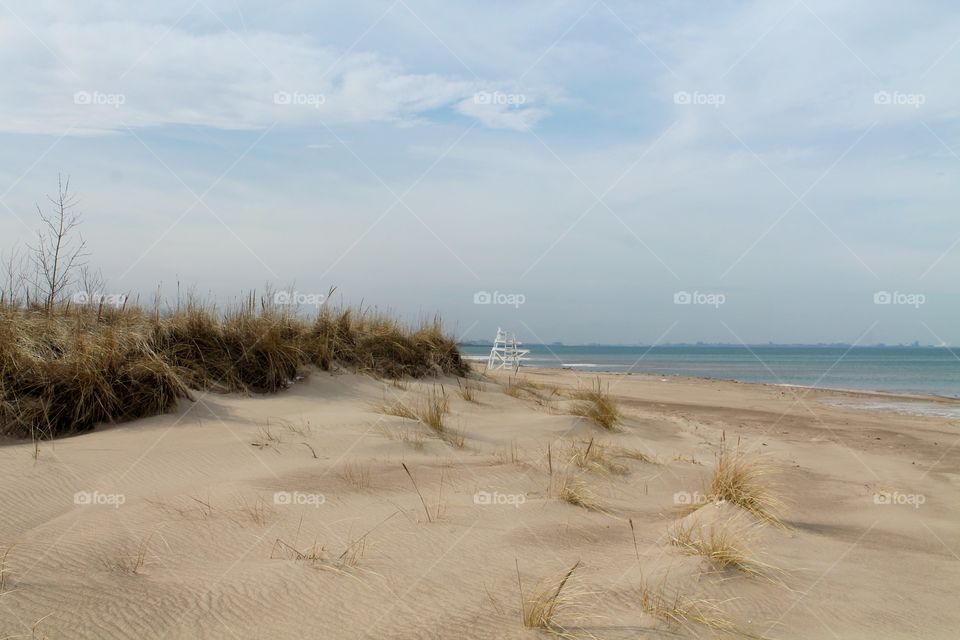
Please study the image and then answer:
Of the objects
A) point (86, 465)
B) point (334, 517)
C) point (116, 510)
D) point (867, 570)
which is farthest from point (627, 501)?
point (86, 465)

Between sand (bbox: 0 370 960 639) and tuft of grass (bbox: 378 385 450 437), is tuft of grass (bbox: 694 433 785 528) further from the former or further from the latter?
tuft of grass (bbox: 378 385 450 437)

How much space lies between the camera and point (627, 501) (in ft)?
16.1

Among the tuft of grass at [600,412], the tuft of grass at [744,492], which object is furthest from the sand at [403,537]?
the tuft of grass at [600,412]

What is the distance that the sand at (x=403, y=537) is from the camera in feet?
8.62

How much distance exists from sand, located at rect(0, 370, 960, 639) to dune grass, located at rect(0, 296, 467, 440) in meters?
0.32

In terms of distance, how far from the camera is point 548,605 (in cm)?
262

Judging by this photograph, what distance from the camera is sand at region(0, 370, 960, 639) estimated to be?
2.63 meters

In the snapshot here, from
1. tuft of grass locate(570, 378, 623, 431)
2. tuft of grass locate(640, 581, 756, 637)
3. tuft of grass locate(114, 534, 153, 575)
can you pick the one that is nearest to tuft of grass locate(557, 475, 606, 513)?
tuft of grass locate(640, 581, 756, 637)

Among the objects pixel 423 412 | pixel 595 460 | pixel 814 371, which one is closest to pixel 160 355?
pixel 423 412

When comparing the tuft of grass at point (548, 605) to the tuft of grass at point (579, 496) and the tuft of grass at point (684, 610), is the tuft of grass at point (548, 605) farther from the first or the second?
the tuft of grass at point (579, 496)

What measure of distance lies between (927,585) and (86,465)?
5.20 m

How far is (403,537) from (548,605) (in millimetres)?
1164

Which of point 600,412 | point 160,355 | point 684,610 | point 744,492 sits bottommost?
point 684,610

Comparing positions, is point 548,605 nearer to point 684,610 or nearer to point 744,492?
point 684,610
